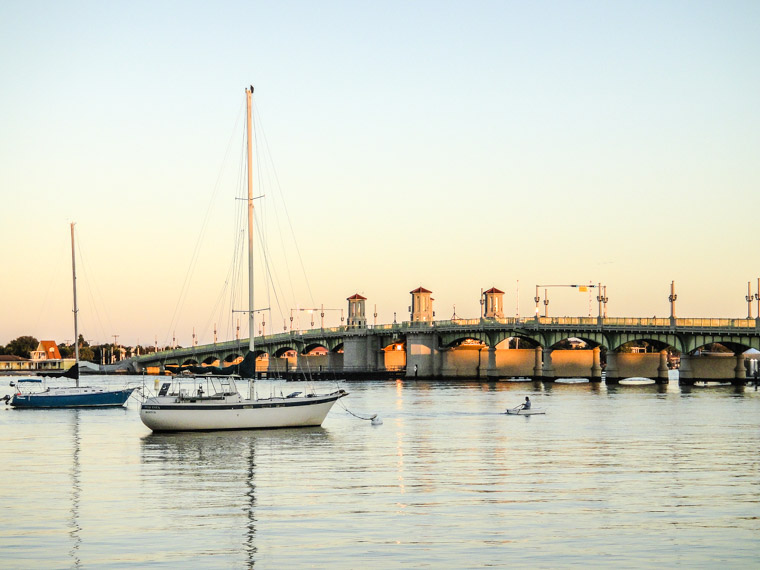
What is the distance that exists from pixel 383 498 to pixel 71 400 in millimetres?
60451

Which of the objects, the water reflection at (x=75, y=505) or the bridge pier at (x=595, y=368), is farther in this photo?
the bridge pier at (x=595, y=368)

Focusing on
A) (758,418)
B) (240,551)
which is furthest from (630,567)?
(758,418)

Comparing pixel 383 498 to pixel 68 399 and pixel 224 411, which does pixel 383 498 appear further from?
pixel 68 399

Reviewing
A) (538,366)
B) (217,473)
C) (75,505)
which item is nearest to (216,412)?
(217,473)

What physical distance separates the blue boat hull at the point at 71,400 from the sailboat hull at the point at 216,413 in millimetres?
33753

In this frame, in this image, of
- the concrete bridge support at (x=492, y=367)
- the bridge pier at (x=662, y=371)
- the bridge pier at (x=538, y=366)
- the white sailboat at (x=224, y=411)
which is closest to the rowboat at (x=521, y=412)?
the white sailboat at (x=224, y=411)

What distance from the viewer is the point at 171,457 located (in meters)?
45.6

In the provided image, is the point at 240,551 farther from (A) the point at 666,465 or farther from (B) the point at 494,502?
(A) the point at 666,465

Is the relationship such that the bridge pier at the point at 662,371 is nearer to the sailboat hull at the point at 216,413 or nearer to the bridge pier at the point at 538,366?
the bridge pier at the point at 538,366

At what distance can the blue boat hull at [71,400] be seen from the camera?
285 feet

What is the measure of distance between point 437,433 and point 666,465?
Result: 19604 mm

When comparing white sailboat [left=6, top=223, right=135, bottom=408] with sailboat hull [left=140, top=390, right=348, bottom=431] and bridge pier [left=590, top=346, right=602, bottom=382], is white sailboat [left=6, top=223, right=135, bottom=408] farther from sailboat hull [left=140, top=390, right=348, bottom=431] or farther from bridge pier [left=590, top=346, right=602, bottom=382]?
bridge pier [left=590, top=346, right=602, bottom=382]

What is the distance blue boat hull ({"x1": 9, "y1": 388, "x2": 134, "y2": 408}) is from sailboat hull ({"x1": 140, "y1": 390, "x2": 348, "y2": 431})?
33.8 metres

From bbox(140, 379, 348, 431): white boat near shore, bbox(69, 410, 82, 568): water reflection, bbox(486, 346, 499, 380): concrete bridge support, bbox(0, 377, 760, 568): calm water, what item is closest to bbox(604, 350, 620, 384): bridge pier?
bbox(486, 346, 499, 380): concrete bridge support
